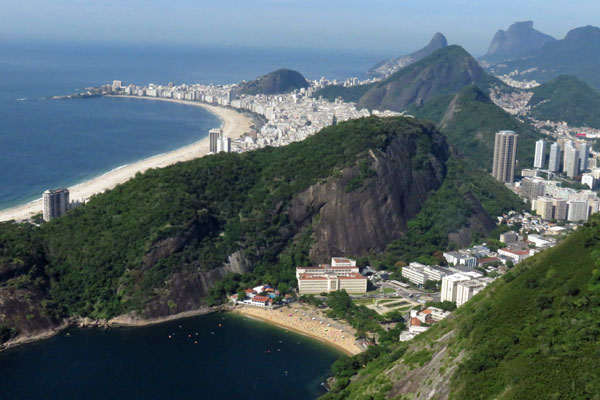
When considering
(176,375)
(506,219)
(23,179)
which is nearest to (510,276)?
(176,375)

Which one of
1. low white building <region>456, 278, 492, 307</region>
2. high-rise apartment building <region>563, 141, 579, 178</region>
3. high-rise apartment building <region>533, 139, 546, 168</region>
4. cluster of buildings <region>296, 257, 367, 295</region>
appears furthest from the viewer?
high-rise apartment building <region>533, 139, 546, 168</region>

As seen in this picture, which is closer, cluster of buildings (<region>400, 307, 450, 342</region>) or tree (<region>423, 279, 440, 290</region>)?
cluster of buildings (<region>400, 307, 450, 342</region>)

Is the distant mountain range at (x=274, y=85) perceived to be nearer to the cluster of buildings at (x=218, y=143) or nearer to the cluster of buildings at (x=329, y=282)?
the cluster of buildings at (x=218, y=143)

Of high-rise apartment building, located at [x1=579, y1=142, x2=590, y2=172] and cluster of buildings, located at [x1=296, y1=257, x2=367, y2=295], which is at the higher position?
high-rise apartment building, located at [x1=579, y1=142, x2=590, y2=172]

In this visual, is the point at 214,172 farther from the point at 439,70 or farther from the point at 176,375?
the point at 439,70

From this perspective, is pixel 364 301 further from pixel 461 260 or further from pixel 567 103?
pixel 567 103

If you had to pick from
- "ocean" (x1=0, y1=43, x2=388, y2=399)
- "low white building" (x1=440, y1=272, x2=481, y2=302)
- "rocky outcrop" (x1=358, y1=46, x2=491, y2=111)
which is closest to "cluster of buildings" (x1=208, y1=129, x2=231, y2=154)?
"ocean" (x1=0, y1=43, x2=388, y2=399)

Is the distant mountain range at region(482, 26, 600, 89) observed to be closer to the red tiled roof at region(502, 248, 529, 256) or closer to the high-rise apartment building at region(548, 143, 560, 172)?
the high-rise apartment building at region(548, 143, 560, 172)

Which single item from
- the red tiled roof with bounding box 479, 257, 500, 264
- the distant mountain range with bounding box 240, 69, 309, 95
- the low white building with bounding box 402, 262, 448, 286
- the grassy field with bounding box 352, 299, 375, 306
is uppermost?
the distant mountain range with bounding box 240, 69, 309, 95
